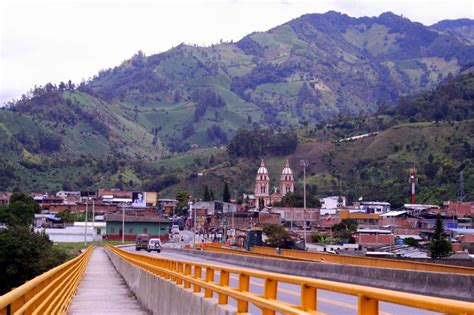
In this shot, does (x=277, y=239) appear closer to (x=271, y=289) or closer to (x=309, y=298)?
(x=271, y=289)

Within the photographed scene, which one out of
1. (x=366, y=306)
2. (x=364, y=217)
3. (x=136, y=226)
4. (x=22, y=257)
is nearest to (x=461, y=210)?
(x=364, y=217)

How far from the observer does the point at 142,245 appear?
95938 millimetres

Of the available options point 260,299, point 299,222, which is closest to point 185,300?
point 260,299

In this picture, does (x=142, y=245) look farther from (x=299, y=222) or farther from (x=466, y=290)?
(x=299, y=222)

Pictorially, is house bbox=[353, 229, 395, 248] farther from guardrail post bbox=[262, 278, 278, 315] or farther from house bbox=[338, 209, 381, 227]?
guardrail post bbox=[262, 278, 278, 315]

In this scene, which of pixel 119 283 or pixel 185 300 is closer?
pixel 185 300

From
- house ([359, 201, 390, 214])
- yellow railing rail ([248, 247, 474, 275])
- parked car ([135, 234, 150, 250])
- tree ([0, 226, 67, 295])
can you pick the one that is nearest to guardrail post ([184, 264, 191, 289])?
yellow railing rail ([248, 247, 474, 275])

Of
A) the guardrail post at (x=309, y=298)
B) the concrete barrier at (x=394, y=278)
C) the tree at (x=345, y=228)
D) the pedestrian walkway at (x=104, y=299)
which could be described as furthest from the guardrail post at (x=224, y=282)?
the tree at (x=345, y=228)

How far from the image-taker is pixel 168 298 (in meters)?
20.0

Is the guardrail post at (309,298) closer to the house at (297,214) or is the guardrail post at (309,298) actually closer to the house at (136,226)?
the house at (136,226)

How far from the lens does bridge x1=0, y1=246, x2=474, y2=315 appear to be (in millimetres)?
6905

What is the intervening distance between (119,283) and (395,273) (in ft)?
48.0

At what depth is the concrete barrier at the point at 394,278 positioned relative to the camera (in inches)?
974

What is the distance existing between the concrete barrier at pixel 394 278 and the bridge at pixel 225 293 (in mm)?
50
